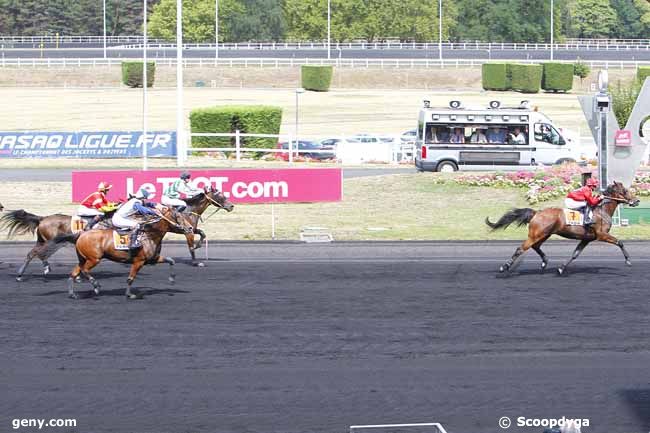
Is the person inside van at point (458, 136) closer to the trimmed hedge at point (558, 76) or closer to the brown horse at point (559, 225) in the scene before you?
the brown horse at point (559, 225)

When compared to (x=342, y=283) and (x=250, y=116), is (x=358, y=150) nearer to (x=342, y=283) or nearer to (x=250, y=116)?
(x=250, y=116)

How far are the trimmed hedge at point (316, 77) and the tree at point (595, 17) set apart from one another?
69.0 m

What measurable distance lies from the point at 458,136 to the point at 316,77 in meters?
45.7

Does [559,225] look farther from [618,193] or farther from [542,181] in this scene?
[542,181]

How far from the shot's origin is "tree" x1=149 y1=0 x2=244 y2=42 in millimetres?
112875

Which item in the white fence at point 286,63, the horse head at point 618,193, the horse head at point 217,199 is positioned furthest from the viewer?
the white fence at point 286,63

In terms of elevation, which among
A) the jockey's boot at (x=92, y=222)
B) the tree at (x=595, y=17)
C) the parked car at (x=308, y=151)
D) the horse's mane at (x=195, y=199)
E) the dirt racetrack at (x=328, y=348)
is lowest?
the dirt racetrack at (x=328, y=348)

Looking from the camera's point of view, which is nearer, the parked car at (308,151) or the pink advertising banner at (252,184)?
the pink advertising banner at (252,184)

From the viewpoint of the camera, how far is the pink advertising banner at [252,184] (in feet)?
87.5

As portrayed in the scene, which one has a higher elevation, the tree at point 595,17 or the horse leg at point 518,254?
the tree at point 595,17

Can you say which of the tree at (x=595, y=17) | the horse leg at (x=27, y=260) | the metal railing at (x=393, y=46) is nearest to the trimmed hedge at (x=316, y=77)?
the metal railing at (x=393, y=46)

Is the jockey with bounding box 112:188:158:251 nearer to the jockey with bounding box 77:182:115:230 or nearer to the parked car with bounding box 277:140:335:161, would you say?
the jockey with bounding box 77:182:115:230

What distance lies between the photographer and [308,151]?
41406 mm

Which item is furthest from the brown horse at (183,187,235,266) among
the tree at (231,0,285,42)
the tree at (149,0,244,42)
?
the tree at (231,0,285,42)
